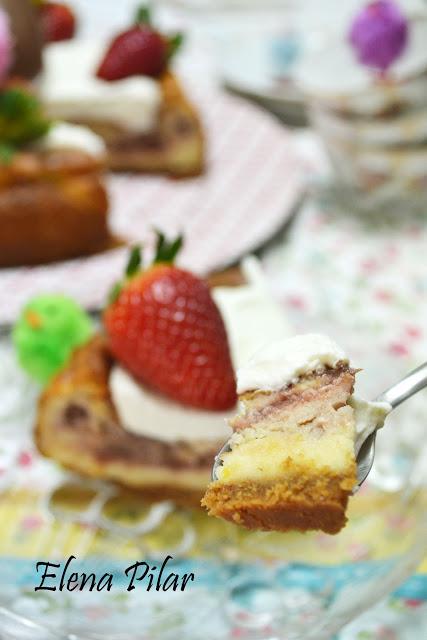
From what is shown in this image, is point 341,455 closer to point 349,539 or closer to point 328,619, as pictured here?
point 328,619

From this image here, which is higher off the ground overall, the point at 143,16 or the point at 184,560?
the point at 143,16

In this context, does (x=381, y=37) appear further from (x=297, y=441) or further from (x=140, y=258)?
(x=297, y=441)

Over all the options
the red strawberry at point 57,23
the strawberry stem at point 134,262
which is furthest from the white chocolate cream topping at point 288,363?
the red strawberry at point 57,23

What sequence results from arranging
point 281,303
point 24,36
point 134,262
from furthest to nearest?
point 24,36 < point 281,303 < point 134,262

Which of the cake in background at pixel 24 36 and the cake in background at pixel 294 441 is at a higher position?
the cake in background at pixel 24 36

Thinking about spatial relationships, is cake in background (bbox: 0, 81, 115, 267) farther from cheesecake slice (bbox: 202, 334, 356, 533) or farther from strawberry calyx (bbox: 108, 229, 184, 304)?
cheesecake slice (bbox: 202, 334, 356, 533)

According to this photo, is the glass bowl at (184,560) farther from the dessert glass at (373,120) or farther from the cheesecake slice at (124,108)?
the cheesecake slice at (124,108)

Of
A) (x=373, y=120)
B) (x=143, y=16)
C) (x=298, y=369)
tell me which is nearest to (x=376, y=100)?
(x=373, y=120)
